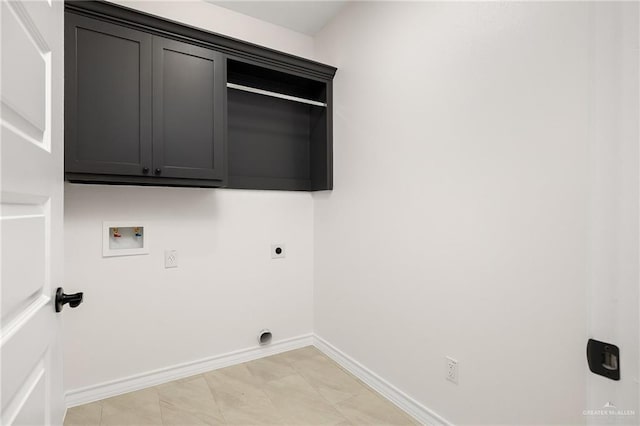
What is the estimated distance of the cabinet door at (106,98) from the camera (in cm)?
169

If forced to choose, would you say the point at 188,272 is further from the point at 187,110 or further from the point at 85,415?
the point at 187,110

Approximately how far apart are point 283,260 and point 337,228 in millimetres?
547

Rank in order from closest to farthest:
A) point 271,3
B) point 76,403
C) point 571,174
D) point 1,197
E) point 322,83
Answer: point 1,197
point 571,174
point 76,403
point 271,3
point 322,83

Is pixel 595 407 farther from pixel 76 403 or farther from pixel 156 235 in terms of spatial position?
pixel 76 403

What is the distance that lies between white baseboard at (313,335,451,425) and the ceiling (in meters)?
2.64

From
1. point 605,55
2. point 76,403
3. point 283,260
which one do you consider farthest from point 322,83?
point 76,403

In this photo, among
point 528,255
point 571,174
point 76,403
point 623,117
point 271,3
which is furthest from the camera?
point 271,3

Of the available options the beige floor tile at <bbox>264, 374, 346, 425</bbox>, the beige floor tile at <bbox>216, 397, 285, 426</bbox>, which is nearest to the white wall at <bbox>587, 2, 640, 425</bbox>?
the beige floor tile at <bbox>264, 374, 346, 425</bbox>

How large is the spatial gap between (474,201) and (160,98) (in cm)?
186

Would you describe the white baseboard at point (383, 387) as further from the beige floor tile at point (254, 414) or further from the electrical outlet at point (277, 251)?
the electrical outlet at point (277, 251)

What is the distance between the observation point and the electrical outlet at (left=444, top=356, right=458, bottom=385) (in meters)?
1.64

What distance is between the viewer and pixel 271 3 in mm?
2400

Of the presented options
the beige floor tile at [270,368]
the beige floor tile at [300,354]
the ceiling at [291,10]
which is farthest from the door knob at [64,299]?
the ceiling at [291,10]

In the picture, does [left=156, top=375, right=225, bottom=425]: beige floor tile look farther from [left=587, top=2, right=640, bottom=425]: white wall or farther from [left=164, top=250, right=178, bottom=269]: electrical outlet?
[left=587, top=2, right=640, bottom=425]: white wall
